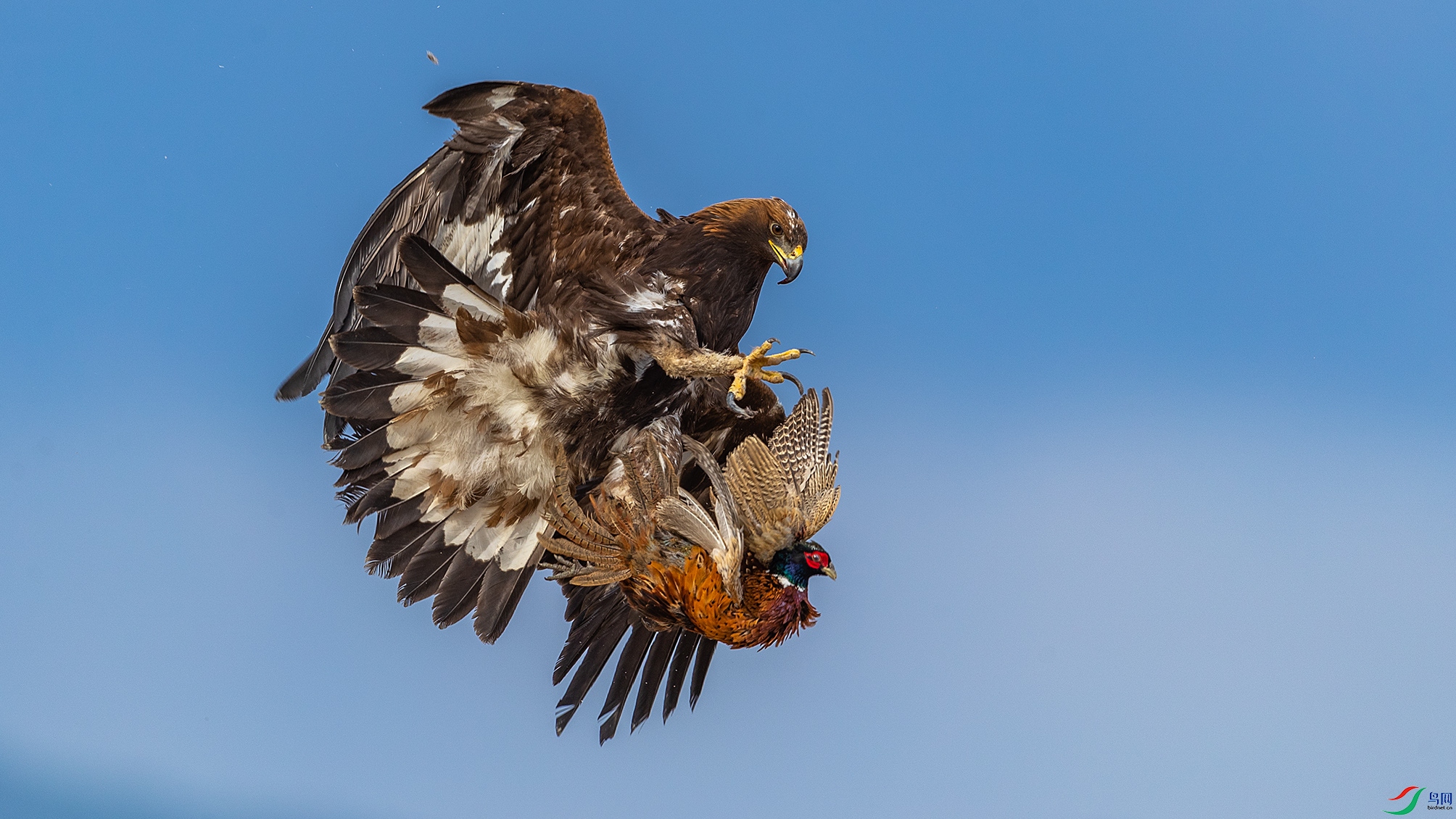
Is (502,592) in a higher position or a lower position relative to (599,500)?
lower

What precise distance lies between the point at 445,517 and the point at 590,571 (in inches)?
16.5

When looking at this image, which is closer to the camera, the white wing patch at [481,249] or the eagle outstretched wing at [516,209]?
the eagle outstretched wing at [516,209]

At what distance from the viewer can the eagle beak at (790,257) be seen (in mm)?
2387

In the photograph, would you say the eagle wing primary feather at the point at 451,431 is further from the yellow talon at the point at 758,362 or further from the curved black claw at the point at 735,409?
the yellow talon at the point at 758,362

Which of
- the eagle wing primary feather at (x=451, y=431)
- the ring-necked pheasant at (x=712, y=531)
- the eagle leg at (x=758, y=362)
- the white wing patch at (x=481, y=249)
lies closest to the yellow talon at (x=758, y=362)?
the eagle leg at (x=758, y=362)

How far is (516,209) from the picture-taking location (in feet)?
8.23

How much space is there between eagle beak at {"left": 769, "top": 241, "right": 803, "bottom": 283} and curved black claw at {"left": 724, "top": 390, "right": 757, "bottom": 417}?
38cm

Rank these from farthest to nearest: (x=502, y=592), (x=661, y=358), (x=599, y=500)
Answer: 1. (x=502, y=592)
2. (x=599, y=500)
3. (x=661, y=358)

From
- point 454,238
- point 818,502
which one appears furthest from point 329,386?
point 818,502

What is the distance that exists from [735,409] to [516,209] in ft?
2.26

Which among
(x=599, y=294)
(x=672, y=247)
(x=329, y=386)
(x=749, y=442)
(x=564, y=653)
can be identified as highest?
(x=672, y=247)

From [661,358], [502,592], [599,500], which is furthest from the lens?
[502,592]

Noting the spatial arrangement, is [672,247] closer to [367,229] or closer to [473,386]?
[473,386]

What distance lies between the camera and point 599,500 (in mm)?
2455
